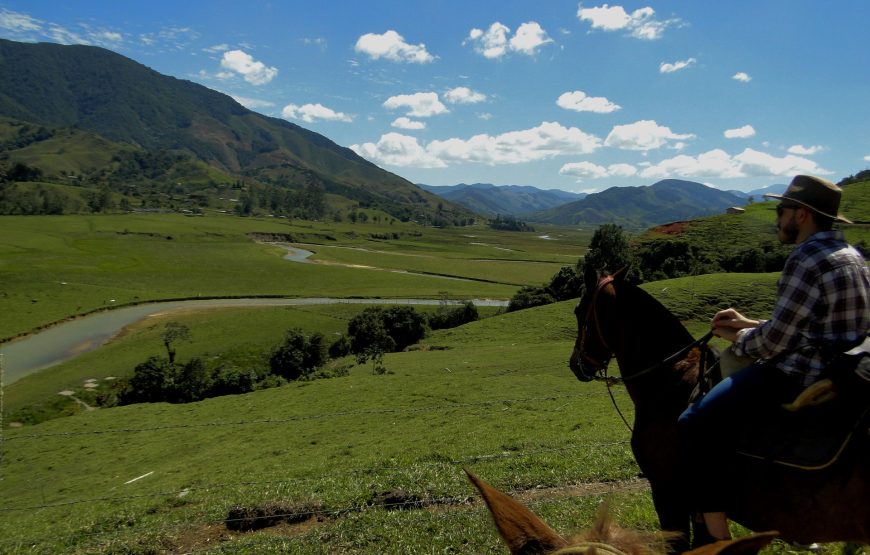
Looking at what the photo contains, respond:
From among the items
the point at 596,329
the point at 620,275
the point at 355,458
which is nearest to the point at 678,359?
the point at 596,329

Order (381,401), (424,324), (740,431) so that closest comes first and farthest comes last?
(740,431), (381,401), (424,324)

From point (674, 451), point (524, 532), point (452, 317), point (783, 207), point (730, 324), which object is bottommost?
point (452, 317)

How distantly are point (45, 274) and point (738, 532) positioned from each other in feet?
323

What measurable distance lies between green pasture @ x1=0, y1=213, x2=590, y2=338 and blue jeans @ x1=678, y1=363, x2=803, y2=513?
69.3m

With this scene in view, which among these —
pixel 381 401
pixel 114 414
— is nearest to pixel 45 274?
pixel 114 414

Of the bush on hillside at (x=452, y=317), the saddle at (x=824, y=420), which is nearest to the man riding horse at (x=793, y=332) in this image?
the saddle at (x=824, y=420)

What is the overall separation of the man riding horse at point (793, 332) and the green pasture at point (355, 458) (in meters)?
2.95

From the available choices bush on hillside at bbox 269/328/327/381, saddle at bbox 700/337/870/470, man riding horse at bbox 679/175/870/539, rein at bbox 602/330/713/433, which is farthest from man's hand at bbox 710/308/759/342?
bush on hillside at bbox 269/328/327/381

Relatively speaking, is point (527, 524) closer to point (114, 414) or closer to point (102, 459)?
point (102, 459)

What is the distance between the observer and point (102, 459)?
2406cm

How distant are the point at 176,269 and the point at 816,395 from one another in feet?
350

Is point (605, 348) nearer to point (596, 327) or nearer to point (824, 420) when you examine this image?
point (596, 327)

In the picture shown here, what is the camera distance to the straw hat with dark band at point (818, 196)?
4.25 m

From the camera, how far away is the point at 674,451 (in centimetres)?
538
